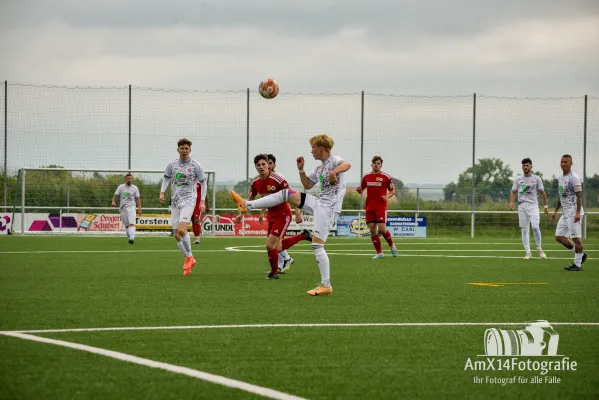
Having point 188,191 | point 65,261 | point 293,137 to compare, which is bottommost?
point 65,261

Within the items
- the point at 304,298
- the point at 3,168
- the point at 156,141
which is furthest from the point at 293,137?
the point at 304,298

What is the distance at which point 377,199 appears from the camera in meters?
21.4

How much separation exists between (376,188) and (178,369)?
1552 centimetres

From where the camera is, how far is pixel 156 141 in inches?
1385

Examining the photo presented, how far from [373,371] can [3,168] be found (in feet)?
98.1

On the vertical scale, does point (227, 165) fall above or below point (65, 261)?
above

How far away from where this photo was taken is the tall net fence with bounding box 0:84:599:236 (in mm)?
34875

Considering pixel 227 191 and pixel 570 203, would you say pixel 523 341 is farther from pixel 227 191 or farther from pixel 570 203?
pixel 227 191

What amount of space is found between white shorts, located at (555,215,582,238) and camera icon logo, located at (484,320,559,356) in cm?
933

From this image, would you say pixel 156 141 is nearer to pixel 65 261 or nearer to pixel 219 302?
pixel 65 261

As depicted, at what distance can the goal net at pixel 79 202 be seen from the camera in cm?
3441

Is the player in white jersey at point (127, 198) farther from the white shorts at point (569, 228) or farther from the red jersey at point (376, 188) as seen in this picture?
the white shorts at point (569, 228)

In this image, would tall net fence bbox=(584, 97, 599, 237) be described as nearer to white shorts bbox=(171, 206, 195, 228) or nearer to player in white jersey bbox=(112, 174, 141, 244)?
player in white jersey bbox=(112, 174, 141, 244)

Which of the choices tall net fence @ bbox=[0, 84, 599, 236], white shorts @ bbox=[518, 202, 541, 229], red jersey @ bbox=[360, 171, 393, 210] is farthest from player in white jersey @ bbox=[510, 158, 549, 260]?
tall net fence @ bbox=[0, 84, 599, 236]
